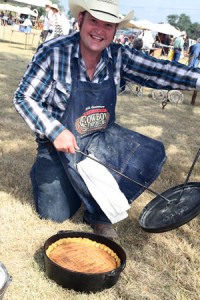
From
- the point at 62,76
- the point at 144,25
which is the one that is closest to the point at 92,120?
the point at 62,76

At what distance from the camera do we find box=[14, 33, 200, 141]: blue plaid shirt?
2.81m

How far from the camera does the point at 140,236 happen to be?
3.16m

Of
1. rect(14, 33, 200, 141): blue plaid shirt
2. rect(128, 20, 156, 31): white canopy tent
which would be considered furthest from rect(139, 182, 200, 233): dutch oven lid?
rect(128, 20, 156, 31): white canopy tent

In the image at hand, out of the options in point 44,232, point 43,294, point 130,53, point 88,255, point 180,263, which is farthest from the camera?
point 130,53

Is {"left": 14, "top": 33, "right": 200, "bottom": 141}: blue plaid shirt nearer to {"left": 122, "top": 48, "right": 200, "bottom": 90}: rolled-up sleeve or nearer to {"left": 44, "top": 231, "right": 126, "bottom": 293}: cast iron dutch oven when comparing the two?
{"left": 122, "top": 48, "right": 200, "bottom": 90}: rolled-up sleeve

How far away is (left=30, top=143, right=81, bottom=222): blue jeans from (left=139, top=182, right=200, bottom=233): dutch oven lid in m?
0.68

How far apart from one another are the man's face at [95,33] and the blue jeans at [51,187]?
2.73 feet

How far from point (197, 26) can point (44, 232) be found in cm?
10325

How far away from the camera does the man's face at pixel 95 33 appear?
9.55 feet

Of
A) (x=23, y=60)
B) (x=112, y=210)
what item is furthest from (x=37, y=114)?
(x=23, y=60)

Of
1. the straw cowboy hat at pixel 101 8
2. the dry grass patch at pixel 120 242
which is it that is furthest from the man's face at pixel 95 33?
the dry grass patch at pixel 120 242

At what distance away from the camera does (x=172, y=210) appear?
271cm

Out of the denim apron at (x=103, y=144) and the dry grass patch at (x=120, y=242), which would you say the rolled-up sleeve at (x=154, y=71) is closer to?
the denim apron at (x=103, y=144)

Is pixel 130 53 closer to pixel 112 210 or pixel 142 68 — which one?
pixel 142 68
